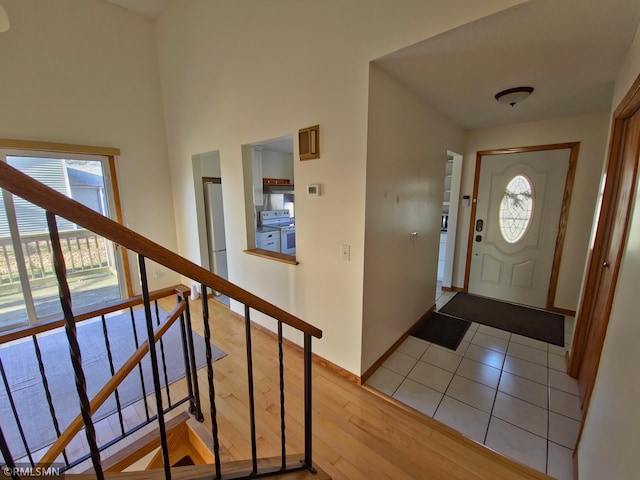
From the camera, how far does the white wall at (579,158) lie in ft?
9.86

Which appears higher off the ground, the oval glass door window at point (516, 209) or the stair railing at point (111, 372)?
the oval glass door window at point (516, 209)

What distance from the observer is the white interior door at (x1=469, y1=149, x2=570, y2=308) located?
3316 millimetres

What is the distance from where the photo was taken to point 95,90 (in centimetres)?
333

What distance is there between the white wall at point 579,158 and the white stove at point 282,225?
10.2ft

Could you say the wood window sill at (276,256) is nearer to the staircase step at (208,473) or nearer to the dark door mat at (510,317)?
the staircase step at (208,473)

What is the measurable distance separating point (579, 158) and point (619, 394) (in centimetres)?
316

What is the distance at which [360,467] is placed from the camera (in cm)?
158

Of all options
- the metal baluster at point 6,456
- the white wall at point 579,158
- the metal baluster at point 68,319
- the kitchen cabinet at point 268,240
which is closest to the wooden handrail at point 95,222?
the metal baluster at point 68,319

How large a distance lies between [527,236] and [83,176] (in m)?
5.78

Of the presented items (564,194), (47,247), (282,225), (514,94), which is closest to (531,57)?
(514,94)

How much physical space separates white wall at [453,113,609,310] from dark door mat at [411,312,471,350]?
1.42 metres

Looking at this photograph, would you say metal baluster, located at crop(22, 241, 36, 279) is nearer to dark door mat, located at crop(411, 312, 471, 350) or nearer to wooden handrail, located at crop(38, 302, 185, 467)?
wooden handrail, located at crop(38, 302, 185, 467)

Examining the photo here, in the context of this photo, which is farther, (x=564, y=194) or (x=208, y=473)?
(x=564, y=194)
